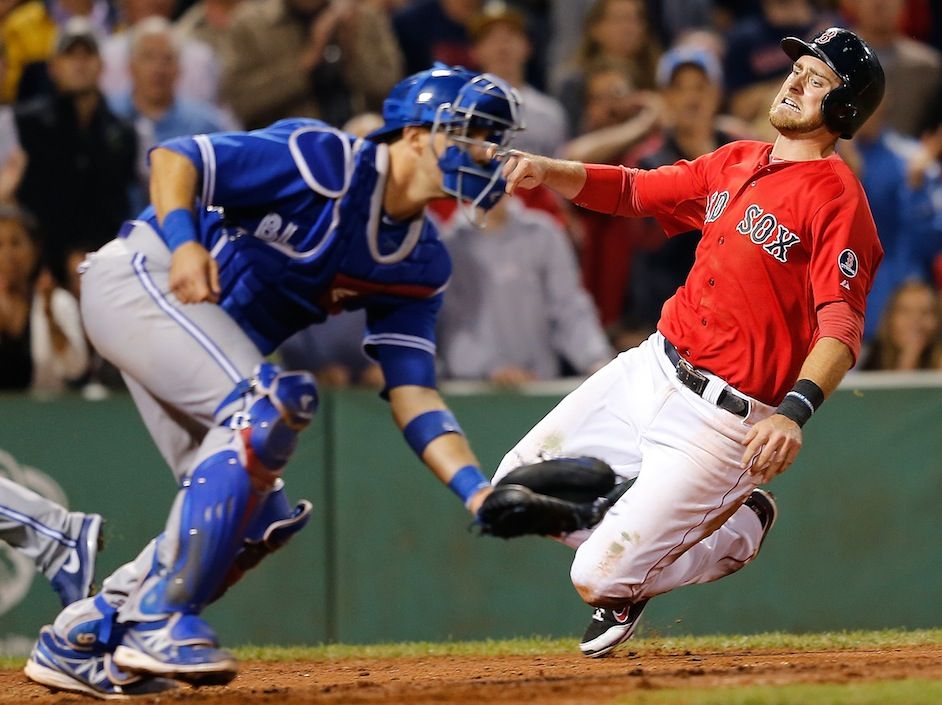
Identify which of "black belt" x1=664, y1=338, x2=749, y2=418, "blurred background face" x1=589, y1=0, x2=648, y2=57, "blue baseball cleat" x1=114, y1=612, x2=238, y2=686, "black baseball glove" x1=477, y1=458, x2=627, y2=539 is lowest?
"blue baseball cleat" x1=114, y1=612, x2=238, y2=686

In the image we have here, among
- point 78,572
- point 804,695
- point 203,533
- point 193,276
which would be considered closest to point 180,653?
point 203,533

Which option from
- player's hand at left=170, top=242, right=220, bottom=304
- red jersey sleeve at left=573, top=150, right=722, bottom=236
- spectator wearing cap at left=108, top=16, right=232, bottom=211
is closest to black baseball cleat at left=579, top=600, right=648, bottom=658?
red jersey sleeve at left=573, top=150, right=722, bottom=236

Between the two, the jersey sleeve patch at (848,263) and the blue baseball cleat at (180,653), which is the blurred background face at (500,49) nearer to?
the jersey sleeve patch at (848,263)

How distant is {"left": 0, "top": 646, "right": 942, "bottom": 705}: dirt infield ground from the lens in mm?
4664

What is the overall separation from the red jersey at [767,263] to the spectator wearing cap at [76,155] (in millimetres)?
4695

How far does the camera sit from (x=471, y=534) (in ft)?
28.6

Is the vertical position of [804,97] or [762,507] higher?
[804,97]

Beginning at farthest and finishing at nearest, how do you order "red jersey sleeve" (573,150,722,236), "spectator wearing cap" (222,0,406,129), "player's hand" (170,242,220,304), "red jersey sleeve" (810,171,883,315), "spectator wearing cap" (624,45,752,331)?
"spectator wearing cap" (222,0,406,129) → "spectator wearing cap" (624,45,752,331) → "red jersey sleeve" (573,150,722,236) → "red jersey sleeve" (810,171,883,315) → "player's hand" (170,242,220,304)

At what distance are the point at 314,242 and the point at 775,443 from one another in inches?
72.1

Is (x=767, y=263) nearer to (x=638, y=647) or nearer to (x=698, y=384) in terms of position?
(x=698, y=384)

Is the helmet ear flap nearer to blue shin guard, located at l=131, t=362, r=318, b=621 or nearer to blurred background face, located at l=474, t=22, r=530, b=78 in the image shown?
blue shin guard, located at l=131, t=362, r=318, b=621

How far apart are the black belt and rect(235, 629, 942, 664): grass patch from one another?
135cm

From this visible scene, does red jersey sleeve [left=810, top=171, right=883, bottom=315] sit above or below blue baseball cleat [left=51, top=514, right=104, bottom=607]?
above

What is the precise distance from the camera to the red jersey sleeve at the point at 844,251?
496 centimetres
